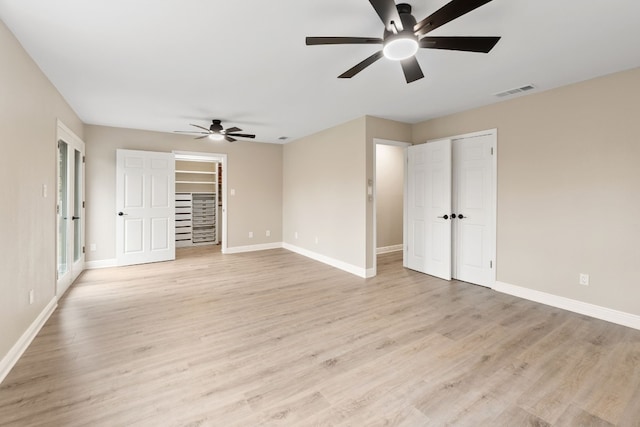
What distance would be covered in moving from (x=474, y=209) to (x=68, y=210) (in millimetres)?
5774

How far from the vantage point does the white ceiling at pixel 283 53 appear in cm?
201

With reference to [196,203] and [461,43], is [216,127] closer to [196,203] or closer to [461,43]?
[196,203]

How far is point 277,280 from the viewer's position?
4496 millimetres

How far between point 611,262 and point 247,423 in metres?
3.75

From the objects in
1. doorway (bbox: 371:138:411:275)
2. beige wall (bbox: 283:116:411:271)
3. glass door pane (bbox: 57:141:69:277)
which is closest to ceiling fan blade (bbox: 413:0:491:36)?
beige wall (bbox: 283:116:411:271)

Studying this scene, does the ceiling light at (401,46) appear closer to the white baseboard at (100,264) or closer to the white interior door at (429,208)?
the white interior door at (429,208)

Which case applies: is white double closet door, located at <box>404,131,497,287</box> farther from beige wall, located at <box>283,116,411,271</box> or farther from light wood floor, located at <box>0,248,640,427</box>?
beige wall, located at <box>283,116,411,271</box>

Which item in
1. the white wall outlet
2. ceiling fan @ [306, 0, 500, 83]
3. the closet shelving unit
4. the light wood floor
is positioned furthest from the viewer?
the closet shelving unit

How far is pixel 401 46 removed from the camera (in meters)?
1.93

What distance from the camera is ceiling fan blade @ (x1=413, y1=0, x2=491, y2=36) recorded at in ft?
5.04

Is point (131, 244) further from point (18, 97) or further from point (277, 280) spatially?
point (18, 97)

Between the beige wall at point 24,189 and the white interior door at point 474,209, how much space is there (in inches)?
195

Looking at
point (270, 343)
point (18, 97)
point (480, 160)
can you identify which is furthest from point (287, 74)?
point (480, 160)

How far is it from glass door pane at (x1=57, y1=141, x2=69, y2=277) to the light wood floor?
0.46 meters
